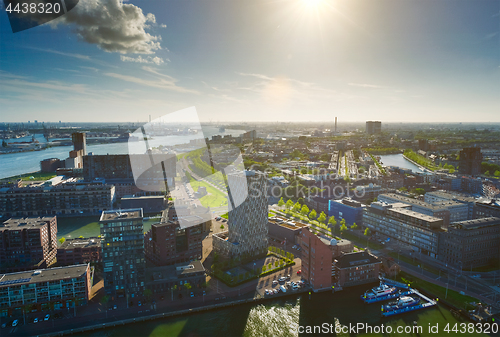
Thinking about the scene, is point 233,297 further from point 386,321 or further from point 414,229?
point 414,229

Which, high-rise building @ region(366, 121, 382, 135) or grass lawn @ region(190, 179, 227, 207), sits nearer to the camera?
grass lawn @ region(190, 179, 227, 207)

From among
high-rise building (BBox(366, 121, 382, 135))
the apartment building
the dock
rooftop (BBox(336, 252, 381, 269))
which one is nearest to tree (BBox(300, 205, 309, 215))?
the apartment building

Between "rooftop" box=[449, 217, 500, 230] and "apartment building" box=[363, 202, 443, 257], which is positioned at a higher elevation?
"rooftop" box=[449, 217, 500, 230]

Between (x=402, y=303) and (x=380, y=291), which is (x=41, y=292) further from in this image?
(x=402, y=303)

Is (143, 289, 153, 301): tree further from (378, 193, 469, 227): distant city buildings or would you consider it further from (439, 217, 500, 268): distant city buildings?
(378, 193, 469, 227): distant city buildings

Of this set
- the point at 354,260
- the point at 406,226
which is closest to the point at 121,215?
the point at 354,260

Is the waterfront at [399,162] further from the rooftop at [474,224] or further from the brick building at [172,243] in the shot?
the brick building at [172,243]

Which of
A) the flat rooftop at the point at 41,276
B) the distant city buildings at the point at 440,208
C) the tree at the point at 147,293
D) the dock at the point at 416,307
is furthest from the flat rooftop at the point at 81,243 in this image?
the distant city buildings at the point at 440,208
